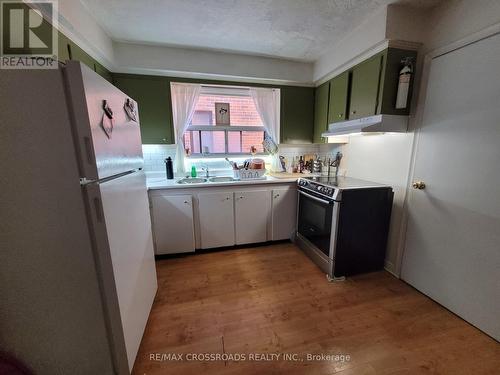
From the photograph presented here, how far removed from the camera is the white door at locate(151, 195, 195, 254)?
2.39m

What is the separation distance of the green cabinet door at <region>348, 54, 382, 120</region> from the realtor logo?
2400mm

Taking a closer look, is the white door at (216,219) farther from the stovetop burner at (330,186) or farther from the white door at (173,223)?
the stovetop burner at (330,186)

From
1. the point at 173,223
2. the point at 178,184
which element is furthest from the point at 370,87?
the point at 173,223

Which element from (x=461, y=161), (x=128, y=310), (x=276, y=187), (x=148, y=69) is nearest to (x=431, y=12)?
(x=461, y=161)

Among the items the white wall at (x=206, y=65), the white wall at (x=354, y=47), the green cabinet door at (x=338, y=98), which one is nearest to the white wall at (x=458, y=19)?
the white wall at (x=354, y=47)

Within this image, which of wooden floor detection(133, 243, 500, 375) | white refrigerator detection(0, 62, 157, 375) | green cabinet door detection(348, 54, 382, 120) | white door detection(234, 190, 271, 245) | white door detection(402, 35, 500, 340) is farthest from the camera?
white door detection(234, 190, 271, 245)

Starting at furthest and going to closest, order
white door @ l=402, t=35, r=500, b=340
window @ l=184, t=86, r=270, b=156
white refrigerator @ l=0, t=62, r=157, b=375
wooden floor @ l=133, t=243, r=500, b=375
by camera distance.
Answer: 1. window @ l=184, t=86, r=270, b=156
2. white door @ l=402, t=35, r=500, b=340
3. wooden floor @ l=133, t=243, r=500, b=375
4. white refrigerator @ l=0, t=62, r=157, b=375

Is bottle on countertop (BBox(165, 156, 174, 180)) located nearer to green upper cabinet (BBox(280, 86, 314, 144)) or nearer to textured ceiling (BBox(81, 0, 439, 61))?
textured ceiling (BBox(81, 0, 439, 61))

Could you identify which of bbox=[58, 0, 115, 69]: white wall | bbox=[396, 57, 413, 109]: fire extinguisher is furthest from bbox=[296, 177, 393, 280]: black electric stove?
bbox=[58, 0, 115, 69]: white wall

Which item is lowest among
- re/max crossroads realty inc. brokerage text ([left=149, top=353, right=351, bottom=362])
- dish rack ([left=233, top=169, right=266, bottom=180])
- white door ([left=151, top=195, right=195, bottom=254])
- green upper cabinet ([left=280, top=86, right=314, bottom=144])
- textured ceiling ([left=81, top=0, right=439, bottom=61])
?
re/max crossroads realty inc. brokerage text ([left=149, top=353, right=351, bottom=362])

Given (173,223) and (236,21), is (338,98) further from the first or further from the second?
(173,223)

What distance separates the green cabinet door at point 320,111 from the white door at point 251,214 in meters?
1.16

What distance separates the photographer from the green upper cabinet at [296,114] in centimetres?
299

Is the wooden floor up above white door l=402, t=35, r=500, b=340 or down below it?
below
